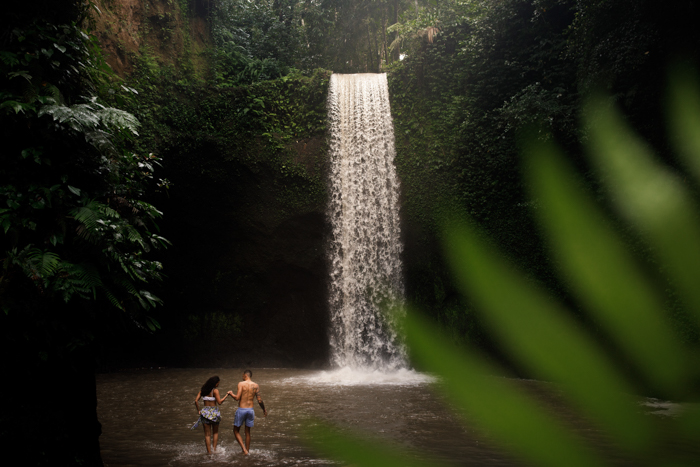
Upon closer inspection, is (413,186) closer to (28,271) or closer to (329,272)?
(329,272)

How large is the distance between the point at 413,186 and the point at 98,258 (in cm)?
1000

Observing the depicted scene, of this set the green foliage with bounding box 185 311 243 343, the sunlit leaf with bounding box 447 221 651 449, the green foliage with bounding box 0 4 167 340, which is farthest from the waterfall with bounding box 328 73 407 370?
the green foliage with bounding box 0 4 167 340

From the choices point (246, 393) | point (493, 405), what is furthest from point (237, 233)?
point (493, 405)

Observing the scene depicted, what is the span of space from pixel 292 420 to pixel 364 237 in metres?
6.81

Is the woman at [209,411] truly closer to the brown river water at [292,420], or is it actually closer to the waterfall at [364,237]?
the brown river water at [292,420]

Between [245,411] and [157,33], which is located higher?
[157,33]

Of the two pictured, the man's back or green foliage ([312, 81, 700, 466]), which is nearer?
the man's back

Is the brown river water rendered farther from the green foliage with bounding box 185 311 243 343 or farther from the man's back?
the green foliage with bounding box 185 311 243 343

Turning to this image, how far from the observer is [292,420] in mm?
6641

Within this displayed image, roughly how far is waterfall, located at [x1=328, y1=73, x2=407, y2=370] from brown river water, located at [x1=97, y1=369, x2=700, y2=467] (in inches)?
52.3

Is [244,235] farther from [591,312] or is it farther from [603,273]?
[603,273]

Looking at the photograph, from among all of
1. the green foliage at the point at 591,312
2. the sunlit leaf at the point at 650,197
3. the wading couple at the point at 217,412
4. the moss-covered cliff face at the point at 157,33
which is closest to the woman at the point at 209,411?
the wading couple at the point at 217,412

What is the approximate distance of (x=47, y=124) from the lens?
3844 mm

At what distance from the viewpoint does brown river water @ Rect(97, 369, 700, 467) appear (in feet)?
16.5
